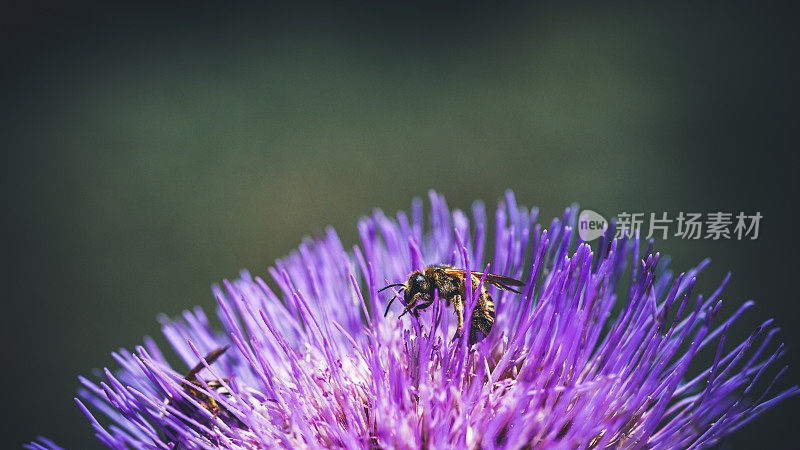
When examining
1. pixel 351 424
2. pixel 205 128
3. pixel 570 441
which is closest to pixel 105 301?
pixel 205 128

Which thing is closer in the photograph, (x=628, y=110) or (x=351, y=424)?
(x=351, y=424)

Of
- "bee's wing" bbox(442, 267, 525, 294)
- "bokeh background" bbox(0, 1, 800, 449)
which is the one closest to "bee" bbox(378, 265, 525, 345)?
"bee's wing" bbox(442, 267, 525, 294)

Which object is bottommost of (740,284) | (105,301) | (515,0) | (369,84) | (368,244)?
(740,284)

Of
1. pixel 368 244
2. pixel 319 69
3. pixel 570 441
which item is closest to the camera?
pixel 570 441

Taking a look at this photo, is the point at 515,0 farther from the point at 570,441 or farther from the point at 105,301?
the point at 570,441

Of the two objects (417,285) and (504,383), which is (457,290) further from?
(504,383)

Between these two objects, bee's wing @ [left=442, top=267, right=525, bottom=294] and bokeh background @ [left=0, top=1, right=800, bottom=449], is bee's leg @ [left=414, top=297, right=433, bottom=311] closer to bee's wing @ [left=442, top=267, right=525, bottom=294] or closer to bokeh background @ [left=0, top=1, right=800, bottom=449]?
bee's wing @ [left=442, top=267, right=525, bottom=294]

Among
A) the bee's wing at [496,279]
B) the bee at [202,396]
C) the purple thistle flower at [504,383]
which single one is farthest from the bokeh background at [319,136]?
the bee at [202,396]
